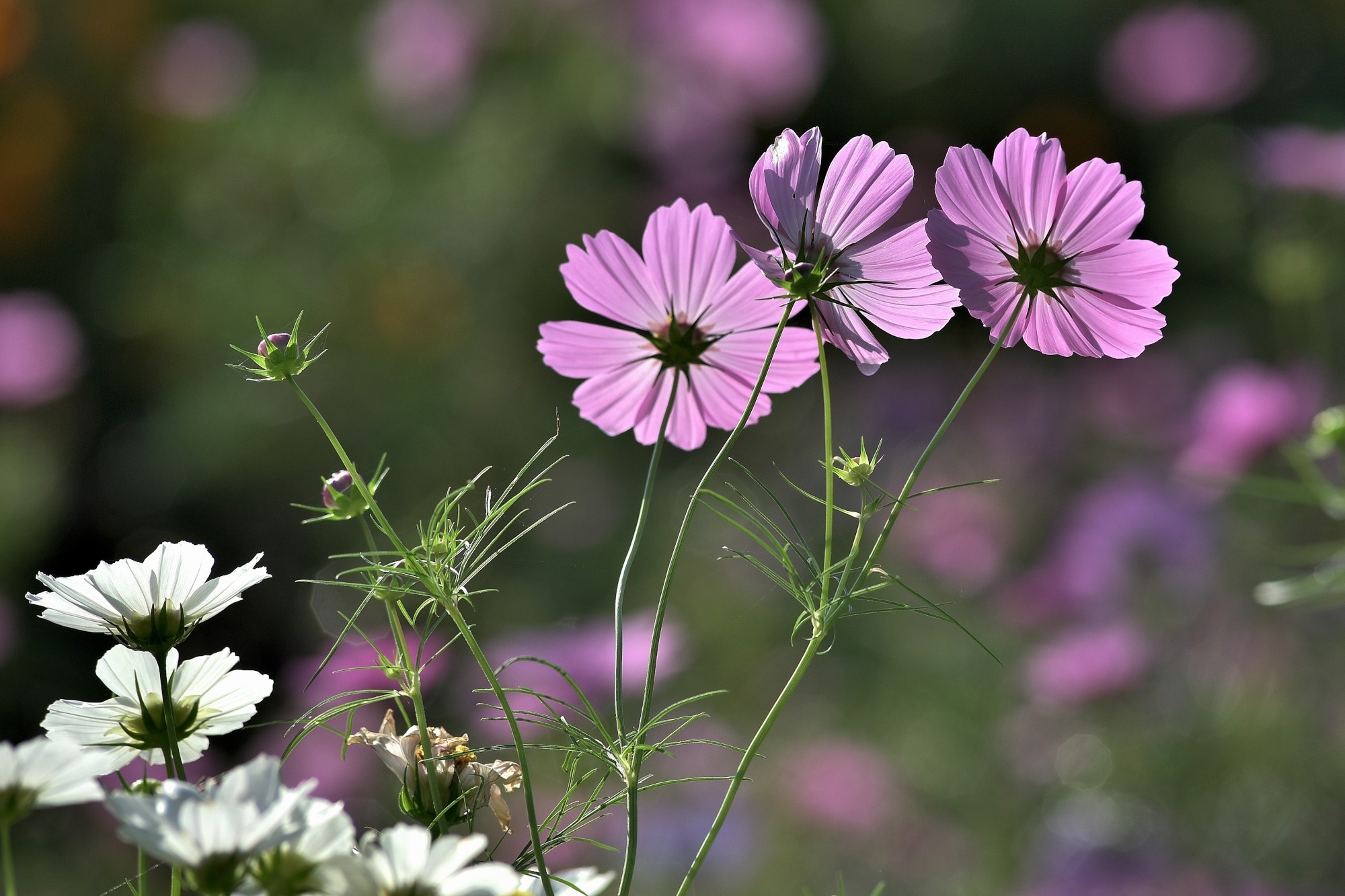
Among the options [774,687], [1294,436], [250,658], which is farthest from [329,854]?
[250,658]

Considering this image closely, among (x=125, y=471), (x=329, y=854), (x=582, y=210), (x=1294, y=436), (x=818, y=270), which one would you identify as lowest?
(x=329, y=854)

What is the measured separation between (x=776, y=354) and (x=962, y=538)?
1428 mm

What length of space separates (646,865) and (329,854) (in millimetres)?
1141

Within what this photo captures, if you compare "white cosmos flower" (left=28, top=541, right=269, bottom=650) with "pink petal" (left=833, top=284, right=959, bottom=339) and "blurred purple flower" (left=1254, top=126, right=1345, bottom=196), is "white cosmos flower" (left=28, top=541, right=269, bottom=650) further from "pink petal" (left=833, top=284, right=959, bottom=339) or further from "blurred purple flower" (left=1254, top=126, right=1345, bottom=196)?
"blurred purple flower" (left=1254, top=126, right=1345, bottom=196)

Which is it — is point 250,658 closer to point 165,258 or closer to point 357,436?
point 357,436

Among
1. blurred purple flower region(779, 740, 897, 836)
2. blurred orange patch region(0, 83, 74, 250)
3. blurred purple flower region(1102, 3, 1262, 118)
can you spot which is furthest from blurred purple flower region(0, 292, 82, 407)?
blurred purple flower region(1102, 3, 1262, 118)

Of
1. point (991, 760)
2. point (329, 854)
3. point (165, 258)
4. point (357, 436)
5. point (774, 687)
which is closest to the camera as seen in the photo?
point (329, 854)

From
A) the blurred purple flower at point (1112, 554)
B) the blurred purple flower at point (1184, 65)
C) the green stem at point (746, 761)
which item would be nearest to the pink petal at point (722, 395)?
the green stem at point (746, 761)

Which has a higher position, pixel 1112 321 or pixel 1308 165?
pixel 1308 165

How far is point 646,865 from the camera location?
131cm

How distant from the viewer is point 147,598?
0.27 m

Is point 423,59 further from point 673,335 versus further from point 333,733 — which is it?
point 673,335

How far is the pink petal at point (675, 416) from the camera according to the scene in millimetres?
347

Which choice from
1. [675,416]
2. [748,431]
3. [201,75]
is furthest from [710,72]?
[675,416]
